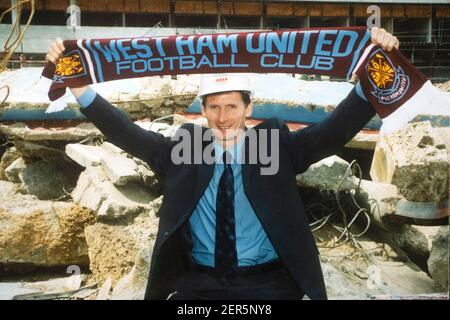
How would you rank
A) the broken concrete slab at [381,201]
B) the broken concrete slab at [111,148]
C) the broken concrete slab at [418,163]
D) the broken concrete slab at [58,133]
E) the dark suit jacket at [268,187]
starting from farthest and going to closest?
1. the broken concrete slab at [58,133]
2. the broken concrete slab at [111,148]
3. the broken concrete slab at [381,201]
4. the broken concrete slab at [418,163]
5. the dark suit jacket at [268,187]

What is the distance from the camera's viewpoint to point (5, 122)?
520 centimetres

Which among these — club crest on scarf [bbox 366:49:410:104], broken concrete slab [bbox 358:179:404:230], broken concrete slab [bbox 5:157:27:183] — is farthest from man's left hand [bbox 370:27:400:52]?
broken concrete slab [bbox 5:157:27:183]

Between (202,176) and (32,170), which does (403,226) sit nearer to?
(202,176)

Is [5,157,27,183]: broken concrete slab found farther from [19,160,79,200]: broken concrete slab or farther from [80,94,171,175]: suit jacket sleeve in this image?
[80,94,171,175]: suit jacket sleeve

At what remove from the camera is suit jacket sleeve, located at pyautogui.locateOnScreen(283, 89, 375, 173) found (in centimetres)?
217

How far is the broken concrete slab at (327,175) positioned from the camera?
12.5 feet

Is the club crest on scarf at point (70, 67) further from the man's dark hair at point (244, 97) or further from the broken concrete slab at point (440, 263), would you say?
the broken concrete slab at point (440, 263)

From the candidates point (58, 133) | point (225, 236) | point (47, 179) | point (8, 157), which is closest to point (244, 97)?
point (225, 236)

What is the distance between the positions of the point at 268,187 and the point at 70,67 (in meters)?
1.60

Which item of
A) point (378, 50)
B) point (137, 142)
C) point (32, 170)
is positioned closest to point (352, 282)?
point (378, 50)

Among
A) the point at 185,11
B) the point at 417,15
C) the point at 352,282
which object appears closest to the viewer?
the point at 352,282

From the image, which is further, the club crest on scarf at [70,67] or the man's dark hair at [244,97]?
the club crest on scarf at [70,67]

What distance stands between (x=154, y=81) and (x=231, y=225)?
3750 mm

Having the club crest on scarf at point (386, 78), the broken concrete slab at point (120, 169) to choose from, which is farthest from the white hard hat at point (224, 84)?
the broken concrete slab at point (120, 169)
